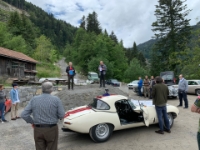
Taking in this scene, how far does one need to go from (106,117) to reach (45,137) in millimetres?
2369

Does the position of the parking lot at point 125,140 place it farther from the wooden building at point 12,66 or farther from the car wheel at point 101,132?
the wooden building at point 12,66

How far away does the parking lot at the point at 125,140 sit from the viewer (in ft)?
15.2

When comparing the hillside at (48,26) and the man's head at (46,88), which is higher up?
the hillside at (48,26)

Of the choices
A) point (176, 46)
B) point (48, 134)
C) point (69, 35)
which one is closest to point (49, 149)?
point (48, 134)

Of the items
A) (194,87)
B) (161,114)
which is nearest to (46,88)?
(161,114)

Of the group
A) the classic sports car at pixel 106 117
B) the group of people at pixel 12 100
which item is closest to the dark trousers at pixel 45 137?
the classic sports car at pixel 106 117

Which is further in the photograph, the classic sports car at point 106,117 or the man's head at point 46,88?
the classic sports car at point 106,117

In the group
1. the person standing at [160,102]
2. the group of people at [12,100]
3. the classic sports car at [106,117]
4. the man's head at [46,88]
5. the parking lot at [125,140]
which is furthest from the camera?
the group of people at [12,100]

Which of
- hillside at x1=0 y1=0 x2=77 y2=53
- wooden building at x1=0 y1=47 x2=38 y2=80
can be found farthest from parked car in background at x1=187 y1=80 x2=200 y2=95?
hillside at x1=0 y1=0 x2=77 y2=53

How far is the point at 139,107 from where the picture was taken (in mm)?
5871

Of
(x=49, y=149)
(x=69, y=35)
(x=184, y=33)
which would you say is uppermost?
(x=69, y=35)

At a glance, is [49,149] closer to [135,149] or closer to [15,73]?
[135,149]

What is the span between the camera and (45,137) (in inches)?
117

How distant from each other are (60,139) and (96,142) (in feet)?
4.24
